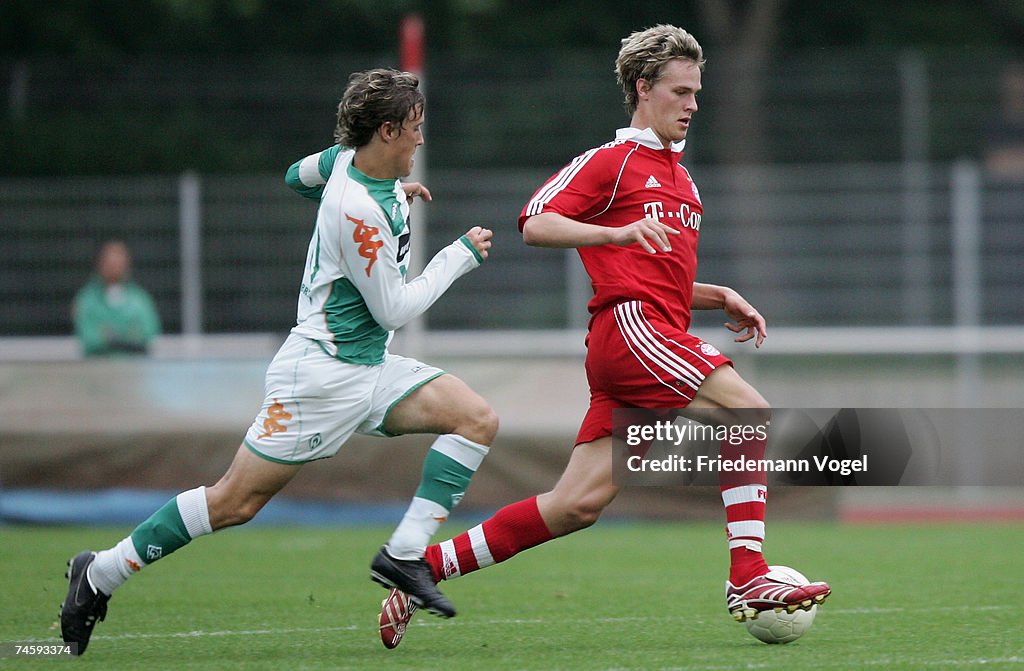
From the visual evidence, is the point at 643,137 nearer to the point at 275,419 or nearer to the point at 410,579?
the point at 275,419

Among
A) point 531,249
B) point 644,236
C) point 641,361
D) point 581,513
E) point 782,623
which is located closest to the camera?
point 644,236

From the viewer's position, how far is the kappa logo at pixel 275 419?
5516 millimetres

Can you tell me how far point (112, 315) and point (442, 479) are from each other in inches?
329

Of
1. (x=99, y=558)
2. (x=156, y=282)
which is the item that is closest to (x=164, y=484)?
(x=156, y=282)

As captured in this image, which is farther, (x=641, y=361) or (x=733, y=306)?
(x=733, y=306)

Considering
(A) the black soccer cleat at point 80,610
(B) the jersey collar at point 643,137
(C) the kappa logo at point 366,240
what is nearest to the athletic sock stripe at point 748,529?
(B) the jersey collar at point 643,137

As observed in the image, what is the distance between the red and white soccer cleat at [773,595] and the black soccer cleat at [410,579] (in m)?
1.00

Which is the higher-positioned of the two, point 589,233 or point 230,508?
point 589,233

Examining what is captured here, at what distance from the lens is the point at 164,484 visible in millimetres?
11695

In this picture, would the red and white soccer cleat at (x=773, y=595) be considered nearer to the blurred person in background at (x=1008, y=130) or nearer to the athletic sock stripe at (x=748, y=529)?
the athletic sock stripe at (x=748, y=529)

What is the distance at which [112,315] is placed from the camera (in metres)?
13.4

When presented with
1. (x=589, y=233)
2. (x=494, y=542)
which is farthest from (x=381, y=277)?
(x=494, y=542)

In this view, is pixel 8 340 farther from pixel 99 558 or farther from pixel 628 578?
pixel 99 558

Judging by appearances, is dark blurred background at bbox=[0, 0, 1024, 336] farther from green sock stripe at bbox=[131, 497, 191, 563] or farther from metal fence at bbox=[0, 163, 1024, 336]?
green sock stripe at bbox=[131, 497, 191, 563]
